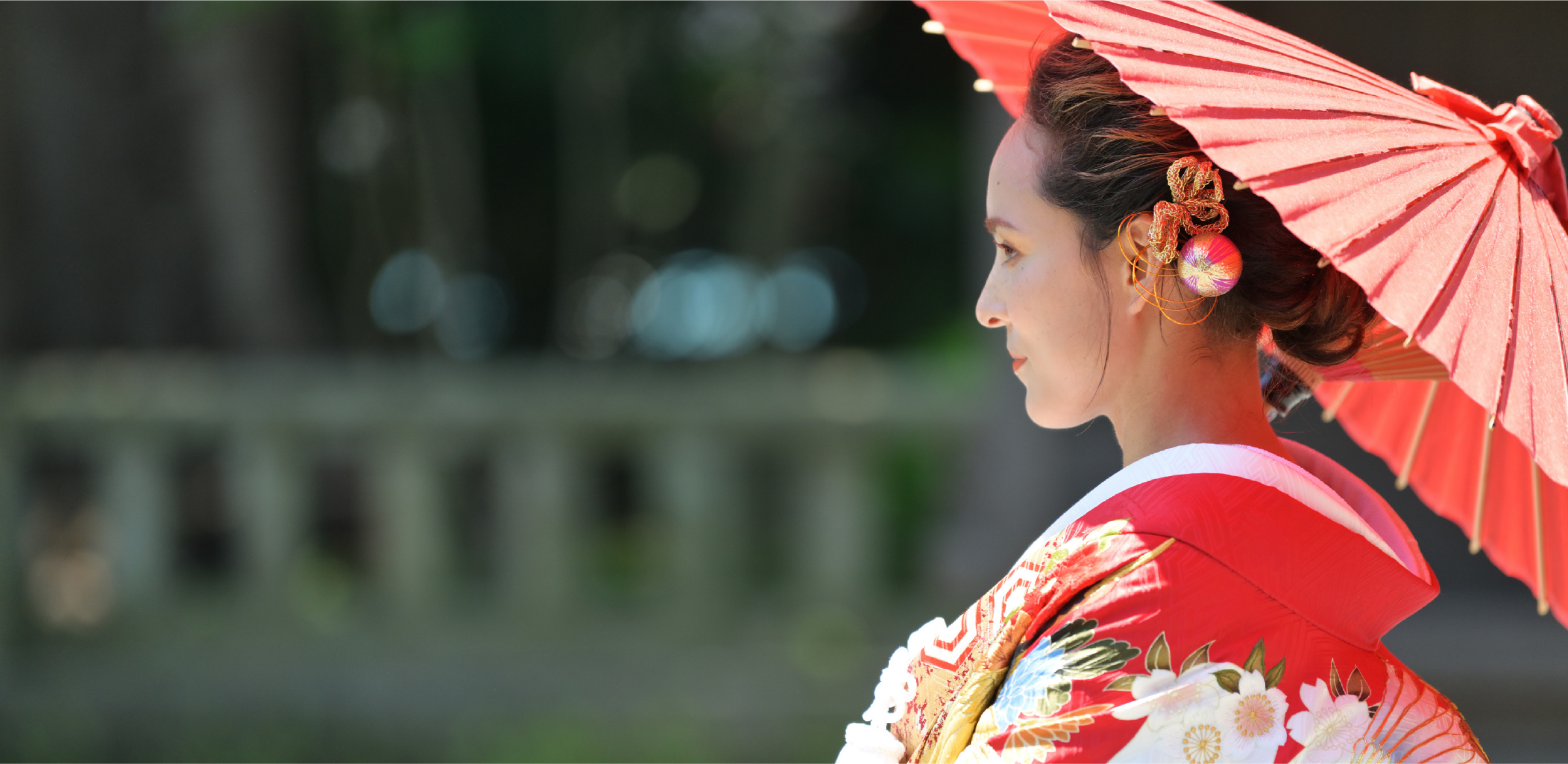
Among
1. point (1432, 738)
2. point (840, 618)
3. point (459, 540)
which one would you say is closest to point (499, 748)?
point (459, 540)

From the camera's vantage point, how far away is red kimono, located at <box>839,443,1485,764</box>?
3.10 feet

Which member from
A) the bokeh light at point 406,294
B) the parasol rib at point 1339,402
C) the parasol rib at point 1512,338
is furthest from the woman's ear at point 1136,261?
the bokeh light at point 406,294

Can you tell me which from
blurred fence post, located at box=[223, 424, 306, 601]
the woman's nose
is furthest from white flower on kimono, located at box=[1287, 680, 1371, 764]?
blurred fence post, located at box=[223, 424, 306, 601]

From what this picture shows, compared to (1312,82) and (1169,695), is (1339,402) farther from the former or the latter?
(1169,695)

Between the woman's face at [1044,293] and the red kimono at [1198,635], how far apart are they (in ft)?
0.42

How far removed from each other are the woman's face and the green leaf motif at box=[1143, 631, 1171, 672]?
0.91ft

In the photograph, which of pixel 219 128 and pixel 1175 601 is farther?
pixel 219 128

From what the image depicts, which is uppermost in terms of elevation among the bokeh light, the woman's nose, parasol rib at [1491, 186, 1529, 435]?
parasol rib at [1491, 186, 1529, 435]

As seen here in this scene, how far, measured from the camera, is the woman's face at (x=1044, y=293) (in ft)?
3.65

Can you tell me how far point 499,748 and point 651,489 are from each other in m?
0.95

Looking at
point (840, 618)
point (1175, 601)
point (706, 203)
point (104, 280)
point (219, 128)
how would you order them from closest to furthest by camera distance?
point (1175, 601) < point (840, 618) < point (219, 128) < point (104, 280) < point (706, 203)

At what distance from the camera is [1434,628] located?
11.7 feet

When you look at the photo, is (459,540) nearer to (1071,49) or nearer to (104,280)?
(104,280)

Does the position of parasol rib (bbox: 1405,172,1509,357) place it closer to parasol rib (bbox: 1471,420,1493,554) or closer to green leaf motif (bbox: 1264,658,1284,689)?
green leaf motif (bbox: 1264,658,1284,689)
